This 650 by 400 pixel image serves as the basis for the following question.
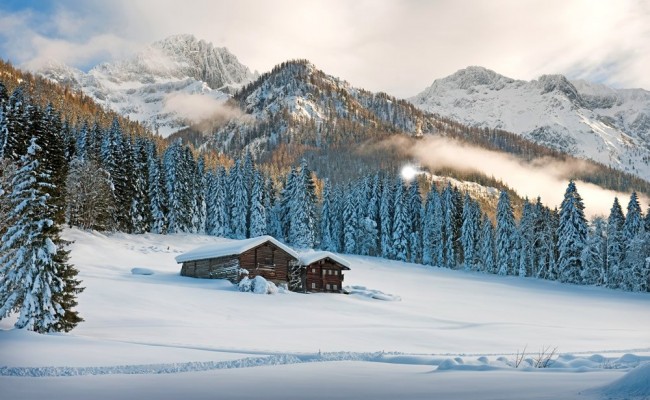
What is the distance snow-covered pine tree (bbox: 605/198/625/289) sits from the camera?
235ft

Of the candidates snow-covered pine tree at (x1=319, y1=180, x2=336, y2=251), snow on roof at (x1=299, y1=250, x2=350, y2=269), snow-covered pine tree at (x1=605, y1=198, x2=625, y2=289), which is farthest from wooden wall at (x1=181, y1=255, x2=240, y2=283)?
snow-covered pine tree at (x1=605, y1=198, x2=625, y2=289)

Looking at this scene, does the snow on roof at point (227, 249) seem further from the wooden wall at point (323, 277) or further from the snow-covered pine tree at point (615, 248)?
the snow-covered pine tree at point (615, 248)

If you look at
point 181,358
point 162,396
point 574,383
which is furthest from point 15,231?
point 574,383

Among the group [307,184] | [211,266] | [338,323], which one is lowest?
[338,323]

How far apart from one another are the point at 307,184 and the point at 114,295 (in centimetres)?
5654

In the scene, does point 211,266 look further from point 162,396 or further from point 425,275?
point 162,396

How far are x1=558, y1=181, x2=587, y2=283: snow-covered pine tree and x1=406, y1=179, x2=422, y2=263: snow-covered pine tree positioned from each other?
23979mm

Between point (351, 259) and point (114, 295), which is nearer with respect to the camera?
point (114, 295)

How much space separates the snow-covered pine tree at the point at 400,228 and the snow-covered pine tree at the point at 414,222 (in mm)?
1619

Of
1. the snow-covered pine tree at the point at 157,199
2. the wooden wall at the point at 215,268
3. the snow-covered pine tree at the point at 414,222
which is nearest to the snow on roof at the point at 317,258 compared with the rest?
the wooden wall at the point at 215,268

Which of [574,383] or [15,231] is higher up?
[15,231]

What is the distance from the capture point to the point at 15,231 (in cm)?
2028

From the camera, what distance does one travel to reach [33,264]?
19.7 metres

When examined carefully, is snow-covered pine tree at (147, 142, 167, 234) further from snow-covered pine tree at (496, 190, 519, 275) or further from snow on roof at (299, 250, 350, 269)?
snow-covered pine tree at (496, 190, 519, 275)
